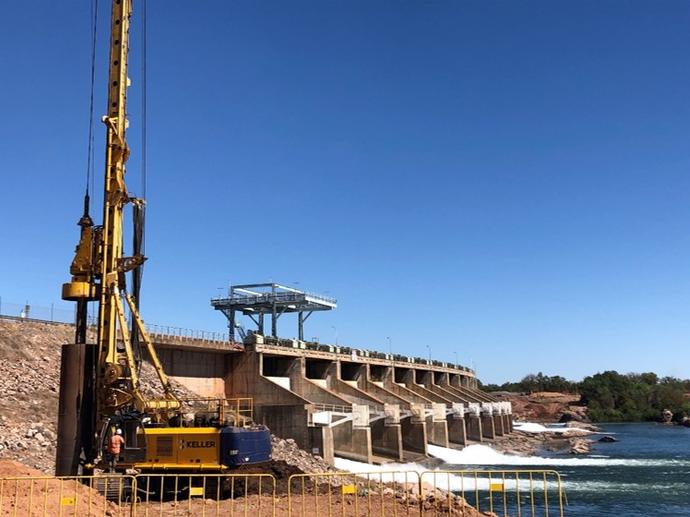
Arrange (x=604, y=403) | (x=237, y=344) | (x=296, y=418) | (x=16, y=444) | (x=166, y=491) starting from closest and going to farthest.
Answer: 1. (x=166, y=491)
2. (x=16, y=444)
3. (x=296, y=418)
4. (x=237, y=344)
5. (x=604, y=403)

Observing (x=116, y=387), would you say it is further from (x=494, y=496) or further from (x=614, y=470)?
(x=614, y=470)

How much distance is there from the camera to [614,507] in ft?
104

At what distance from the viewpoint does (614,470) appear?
158 ft

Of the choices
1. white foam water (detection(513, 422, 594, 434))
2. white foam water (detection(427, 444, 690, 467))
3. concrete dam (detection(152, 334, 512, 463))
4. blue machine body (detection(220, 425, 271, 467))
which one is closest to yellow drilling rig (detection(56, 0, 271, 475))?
blue machine body (detection(220, 425, 271, 467))

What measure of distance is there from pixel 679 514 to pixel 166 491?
2353cm

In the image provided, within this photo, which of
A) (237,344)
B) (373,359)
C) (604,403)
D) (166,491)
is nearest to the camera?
(166,491)

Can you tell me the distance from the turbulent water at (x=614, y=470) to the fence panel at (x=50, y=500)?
22.7 m

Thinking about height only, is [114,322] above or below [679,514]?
above

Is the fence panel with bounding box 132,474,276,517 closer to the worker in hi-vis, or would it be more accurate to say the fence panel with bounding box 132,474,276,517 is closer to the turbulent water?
the worker in hi-vis

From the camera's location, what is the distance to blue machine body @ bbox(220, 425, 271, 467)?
20.3 m

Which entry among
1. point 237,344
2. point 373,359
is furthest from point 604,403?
point 237,344

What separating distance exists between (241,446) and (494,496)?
17631 mm

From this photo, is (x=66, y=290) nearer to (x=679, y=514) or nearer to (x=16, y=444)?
(x=16, y=444)

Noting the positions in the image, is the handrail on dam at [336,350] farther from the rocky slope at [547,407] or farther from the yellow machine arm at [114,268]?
the rocky slope at [547,407]
